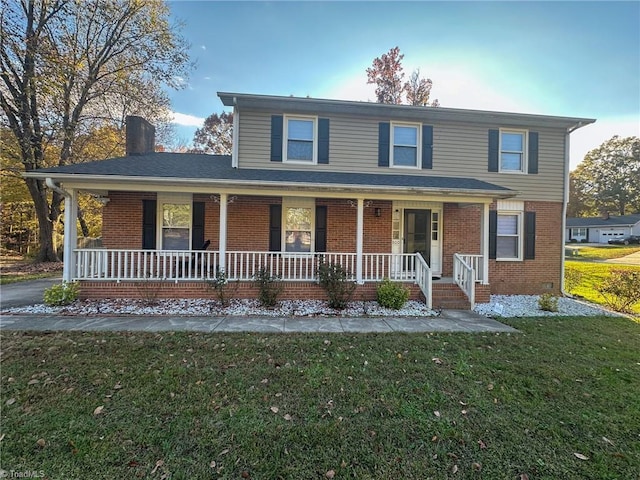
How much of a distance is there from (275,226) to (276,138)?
275 centimetres

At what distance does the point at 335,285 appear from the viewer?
24.1ft

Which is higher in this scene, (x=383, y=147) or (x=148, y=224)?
(x=383, y=147)

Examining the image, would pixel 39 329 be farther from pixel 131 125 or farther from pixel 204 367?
pixel 131 125

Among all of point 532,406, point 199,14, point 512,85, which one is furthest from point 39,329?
point 512,85

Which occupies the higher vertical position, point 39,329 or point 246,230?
point 246,230

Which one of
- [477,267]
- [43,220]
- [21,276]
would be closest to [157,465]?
[477,267]

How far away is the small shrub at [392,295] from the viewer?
7.32m

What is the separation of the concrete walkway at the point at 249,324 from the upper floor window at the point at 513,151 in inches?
239

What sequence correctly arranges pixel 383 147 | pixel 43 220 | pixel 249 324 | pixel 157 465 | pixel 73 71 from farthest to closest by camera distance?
1. pixel 43 220
2. pixel 73 71
3. pixel 383 147
4. pixel 249 324
5. pixel 157 465

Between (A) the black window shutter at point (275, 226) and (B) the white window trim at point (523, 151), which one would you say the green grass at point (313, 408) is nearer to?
(A) the black window shutter at point (275, 226)

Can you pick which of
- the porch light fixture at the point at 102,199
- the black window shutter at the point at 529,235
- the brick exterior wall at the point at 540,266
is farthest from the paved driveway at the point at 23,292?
the black window shutter at the point at 529,235

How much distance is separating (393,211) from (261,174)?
14.3 feet

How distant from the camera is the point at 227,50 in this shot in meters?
12.5

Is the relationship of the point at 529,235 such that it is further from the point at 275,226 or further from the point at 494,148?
the point at 275,226
